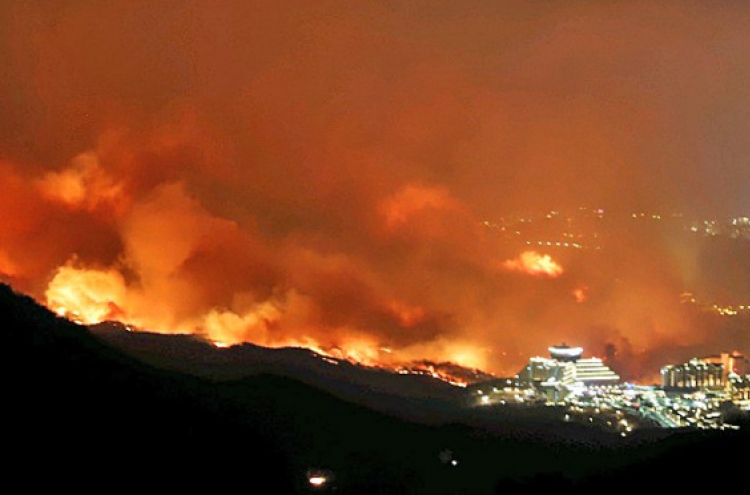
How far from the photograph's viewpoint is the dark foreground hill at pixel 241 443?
21875mm

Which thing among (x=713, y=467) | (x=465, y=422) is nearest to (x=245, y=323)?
(x=465, y=422)

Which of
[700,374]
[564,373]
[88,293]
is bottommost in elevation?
[564,373]

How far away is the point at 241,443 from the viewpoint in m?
25.6

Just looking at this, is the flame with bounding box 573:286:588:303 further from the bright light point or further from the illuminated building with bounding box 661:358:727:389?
the bright light point

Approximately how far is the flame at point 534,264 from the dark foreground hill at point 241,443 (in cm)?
3361

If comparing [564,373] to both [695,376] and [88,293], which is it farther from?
[88,293]

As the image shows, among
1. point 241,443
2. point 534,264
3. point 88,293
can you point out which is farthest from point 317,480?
point 534,264

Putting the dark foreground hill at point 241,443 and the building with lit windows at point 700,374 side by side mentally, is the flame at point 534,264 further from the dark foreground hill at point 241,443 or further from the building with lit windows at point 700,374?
the dark foreground hill at point 241,443

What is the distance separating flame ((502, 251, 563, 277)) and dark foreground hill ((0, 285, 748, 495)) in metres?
33.6

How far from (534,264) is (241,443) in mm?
43345

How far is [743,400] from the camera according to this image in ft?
160

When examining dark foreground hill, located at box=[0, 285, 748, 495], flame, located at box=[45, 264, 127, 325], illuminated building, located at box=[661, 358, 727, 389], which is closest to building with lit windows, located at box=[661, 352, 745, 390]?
illuminated building, located at box=[661, 358, 727, 389]

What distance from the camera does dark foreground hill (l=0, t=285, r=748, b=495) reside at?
2188 centimetres

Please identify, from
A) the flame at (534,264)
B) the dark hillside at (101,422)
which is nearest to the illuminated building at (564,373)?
the flame at (534,264)
